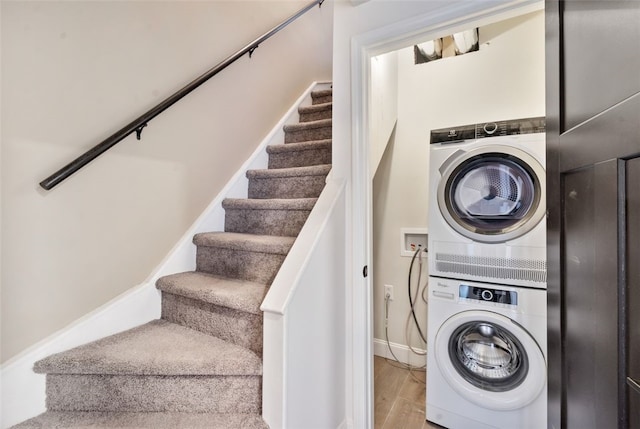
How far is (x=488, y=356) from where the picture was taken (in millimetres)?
1479

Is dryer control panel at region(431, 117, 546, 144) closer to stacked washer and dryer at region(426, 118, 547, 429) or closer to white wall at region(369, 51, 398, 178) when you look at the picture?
stacked washer and dryer at region(426, 118, 547, 429)

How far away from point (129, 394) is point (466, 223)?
68.4 inches

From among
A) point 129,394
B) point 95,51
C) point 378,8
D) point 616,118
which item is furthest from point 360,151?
point 129,394

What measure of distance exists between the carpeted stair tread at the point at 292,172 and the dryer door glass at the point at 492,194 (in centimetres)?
74

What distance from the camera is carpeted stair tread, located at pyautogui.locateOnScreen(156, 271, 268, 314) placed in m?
1.18

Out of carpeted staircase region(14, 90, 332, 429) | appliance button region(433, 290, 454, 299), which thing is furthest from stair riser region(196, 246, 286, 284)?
appliance button region(433, 290, 454, 299)

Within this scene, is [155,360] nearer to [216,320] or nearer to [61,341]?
[216,320]

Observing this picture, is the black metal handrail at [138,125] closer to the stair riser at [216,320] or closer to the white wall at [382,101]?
the stair riser at [216,320]

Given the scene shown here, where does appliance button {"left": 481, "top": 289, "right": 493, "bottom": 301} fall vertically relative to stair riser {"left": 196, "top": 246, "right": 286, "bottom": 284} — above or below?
below

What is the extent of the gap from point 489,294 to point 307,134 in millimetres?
1686

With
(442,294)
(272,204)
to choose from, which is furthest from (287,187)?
(442,294)

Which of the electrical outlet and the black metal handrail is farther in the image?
the electrical outlet

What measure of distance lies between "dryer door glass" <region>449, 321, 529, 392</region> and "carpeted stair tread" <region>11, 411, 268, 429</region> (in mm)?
1107

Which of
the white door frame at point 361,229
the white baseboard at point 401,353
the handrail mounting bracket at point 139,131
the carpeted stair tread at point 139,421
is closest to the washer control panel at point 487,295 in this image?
the white door frame at point 361,229
